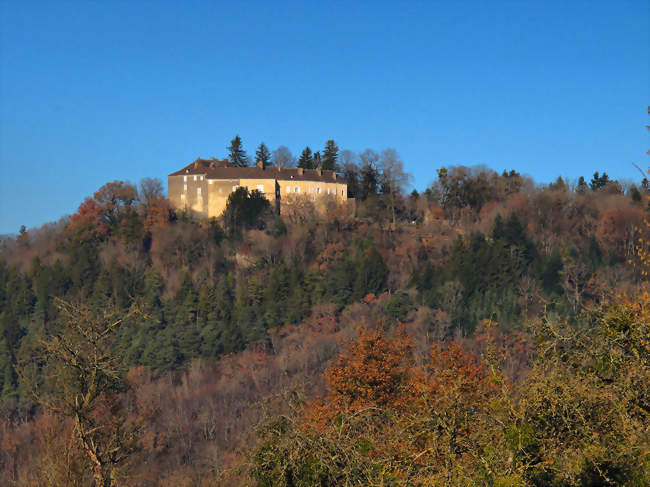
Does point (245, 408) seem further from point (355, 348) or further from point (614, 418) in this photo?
point (614, 418)

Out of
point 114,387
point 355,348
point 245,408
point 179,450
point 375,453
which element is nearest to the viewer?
point 375,453

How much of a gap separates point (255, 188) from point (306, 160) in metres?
9.85

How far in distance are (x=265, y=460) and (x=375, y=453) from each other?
2591 mm

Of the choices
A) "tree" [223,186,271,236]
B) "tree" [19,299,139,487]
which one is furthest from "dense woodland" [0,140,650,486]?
"tree" [19,299,139,487]

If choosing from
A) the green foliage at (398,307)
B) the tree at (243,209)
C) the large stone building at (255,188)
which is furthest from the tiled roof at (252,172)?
the green foliage at (398,307)

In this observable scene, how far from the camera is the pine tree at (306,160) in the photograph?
7219 centimetres

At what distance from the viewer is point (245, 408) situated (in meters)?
49.6

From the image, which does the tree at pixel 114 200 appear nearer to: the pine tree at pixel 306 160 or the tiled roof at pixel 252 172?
the tiled roof at pixel 252 172

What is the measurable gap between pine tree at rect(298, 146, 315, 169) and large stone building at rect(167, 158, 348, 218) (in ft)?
14.6

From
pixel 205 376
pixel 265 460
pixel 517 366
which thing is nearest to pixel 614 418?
pixel 265 460

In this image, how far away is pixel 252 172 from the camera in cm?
6619

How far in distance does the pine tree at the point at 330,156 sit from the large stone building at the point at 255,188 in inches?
162

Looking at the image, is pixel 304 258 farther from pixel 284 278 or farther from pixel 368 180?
pixel 368 180

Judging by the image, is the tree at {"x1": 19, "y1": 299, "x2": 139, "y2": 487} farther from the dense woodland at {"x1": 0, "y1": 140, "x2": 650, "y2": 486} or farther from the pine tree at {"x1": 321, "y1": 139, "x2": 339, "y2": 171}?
the pine tree at {"x1": 321, "y1": 139, "x2": 339, "y2": 171}
